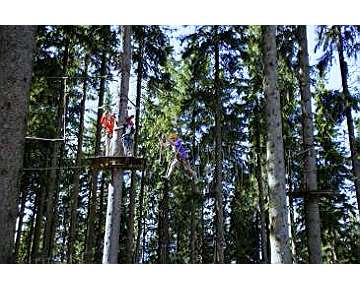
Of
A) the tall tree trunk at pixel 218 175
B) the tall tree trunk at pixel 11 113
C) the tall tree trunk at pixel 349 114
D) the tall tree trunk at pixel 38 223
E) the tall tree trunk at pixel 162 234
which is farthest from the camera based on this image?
the tall tree trunk at pixel 162 234

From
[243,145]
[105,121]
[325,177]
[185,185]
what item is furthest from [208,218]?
[105,121]

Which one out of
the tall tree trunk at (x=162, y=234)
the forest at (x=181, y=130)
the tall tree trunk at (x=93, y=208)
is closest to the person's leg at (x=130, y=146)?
the forest at (x=181, y=130)

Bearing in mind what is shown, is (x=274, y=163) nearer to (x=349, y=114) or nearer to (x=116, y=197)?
(x=116, y=197)

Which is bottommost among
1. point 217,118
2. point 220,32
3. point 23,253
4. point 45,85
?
point 23,253

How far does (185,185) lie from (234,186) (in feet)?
8.74

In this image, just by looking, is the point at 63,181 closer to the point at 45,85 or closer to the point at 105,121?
the point at 45,85

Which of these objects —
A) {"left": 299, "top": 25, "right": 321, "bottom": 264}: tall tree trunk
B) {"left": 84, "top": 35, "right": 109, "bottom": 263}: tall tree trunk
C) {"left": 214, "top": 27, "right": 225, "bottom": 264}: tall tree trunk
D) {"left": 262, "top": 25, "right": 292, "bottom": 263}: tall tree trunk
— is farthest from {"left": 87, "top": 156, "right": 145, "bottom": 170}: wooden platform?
{"left": 214, "top": 27, "right": 225, "bottom": 264}: tall tree trunk

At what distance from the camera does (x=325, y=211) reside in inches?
662

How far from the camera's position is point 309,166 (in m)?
10.5

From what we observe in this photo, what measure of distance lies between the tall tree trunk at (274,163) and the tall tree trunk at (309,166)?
6.87ft

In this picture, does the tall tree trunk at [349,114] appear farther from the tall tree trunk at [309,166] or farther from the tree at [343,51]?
the tall tree trunk at [309,166]

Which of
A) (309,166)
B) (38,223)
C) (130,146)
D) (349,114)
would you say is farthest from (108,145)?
(349,114)

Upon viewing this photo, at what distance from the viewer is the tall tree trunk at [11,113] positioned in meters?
4.74

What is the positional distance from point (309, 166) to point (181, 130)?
1180 cm
